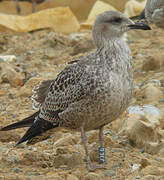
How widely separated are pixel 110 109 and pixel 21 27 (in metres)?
7.09

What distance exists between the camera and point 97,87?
13.7ft

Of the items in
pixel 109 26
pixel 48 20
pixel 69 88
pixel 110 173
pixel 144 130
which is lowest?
pixel 110 173

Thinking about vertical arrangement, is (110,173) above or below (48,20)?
below

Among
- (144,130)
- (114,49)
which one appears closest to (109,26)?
(114,49)

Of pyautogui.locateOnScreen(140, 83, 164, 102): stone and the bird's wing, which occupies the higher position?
the bird's wing

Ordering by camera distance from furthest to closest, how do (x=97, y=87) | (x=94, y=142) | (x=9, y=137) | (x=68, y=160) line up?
(x=9, y=137) < (x=94, y=142) < (x=68, y=160) < (x=97, y=87)

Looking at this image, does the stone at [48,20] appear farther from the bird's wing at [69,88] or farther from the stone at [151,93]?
the bird's wing at [69,88]

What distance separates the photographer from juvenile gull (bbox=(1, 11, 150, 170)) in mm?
4180

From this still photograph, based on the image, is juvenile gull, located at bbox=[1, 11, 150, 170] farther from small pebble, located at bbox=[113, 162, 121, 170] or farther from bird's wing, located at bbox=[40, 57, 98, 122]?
small pebble, located at bbox=[113, 162, 121, 170]

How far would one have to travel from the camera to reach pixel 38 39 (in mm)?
10523

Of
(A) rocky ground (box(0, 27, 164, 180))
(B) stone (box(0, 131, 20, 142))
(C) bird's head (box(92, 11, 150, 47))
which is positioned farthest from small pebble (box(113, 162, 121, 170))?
(B) stone (box(0, 131, 20, 142))

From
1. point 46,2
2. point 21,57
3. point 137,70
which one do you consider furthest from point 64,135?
point 46,2

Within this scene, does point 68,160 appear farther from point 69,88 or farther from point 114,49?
point 114,49

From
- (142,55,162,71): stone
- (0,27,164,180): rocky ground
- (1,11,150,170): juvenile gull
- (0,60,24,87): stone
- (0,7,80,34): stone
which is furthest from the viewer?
(0,7,80,34): stone
